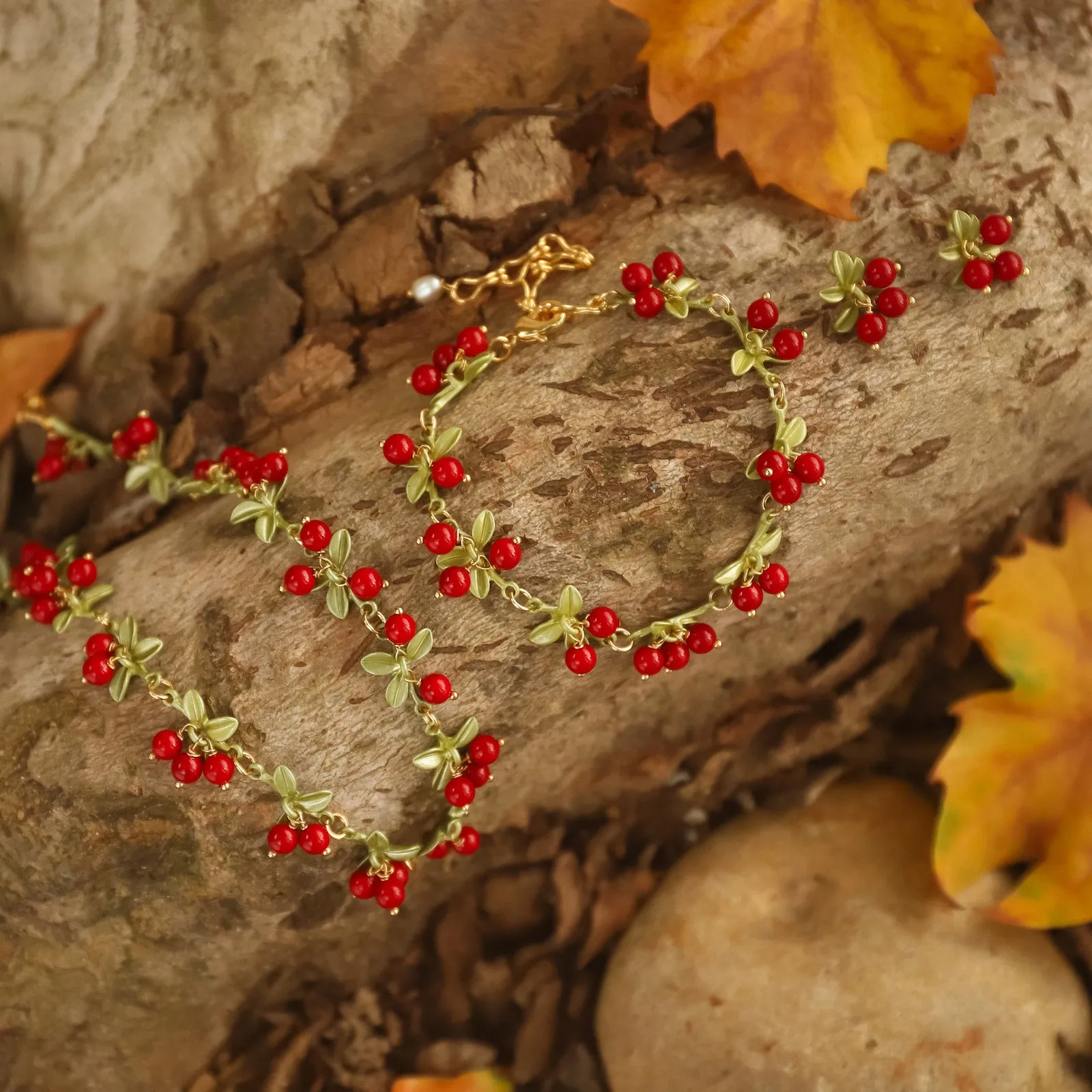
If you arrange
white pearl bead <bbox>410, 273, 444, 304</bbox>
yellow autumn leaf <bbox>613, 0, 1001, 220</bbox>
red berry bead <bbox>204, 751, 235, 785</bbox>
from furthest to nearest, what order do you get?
1. white pearl bead <bbox>410, 273, 444, 304</bbox>
2. yellow autumn leaf <bbox>613, 0, 1001, 220</bbox>
3. red berry bead <bbox>204, 751, 235, 785</bbox>

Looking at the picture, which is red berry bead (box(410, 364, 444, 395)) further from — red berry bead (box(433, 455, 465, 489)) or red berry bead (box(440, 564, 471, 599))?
red berry bead (box(440, 564, 471, 599))

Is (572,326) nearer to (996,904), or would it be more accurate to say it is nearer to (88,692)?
(88,692)

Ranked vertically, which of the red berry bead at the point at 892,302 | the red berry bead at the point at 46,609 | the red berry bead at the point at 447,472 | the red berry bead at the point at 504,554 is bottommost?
the red berry bead at the point at 504,554

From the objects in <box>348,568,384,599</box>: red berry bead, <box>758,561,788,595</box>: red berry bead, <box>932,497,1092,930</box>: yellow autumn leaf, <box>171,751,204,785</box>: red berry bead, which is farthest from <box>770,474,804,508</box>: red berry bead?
<box>171,751,204,785</box>: red berry bead

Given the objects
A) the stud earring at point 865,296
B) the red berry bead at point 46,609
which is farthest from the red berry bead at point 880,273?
the red berry bead at point 46,609

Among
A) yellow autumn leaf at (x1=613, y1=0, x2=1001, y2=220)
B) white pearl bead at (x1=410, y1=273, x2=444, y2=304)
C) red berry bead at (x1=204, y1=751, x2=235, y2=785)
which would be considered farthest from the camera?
white pearl bead at (x1=410, y1=273, x2=444, y2=304)

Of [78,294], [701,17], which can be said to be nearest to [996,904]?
[701,17]

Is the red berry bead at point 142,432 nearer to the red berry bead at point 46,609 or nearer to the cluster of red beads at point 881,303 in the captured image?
the red berry bead at point 46,609
